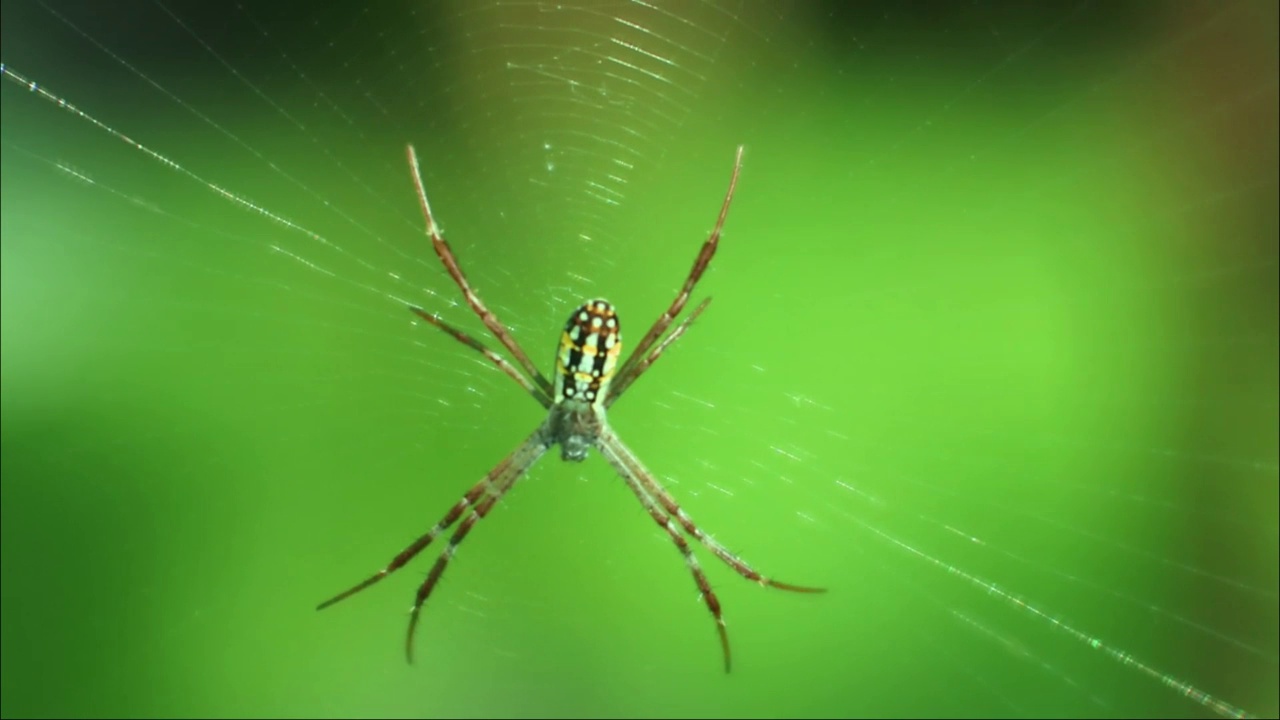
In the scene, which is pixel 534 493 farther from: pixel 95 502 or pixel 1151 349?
pixel 1151 349

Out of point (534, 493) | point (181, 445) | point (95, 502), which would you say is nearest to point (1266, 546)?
point (534, 493)

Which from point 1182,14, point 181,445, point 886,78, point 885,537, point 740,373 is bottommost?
point 181,445

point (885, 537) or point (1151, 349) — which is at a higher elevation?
point (1151, 349)

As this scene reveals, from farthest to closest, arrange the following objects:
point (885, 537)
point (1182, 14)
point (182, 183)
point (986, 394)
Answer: point (182, 183) < point (1182, 14) < point (986, 394) < point (885, 537)

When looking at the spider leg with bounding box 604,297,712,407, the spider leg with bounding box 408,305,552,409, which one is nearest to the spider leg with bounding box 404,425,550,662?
the spider leg with bounding box 408,305,552,409

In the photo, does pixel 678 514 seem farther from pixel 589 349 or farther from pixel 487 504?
pixel 589 349

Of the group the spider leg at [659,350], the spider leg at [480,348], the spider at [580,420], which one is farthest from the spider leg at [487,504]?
the spider leg at [659,350]

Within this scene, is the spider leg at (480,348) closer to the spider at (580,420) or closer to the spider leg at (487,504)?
the spider at (580,420)

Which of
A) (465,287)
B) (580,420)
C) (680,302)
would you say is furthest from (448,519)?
(680,302)
